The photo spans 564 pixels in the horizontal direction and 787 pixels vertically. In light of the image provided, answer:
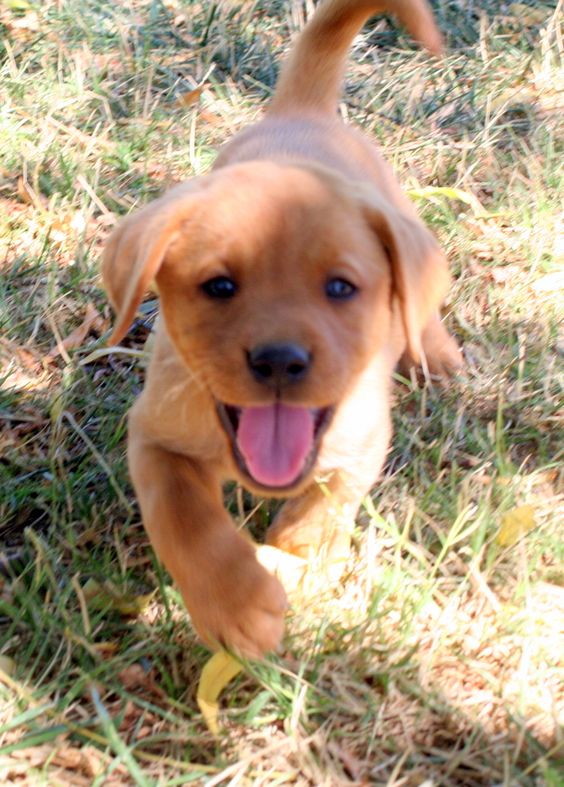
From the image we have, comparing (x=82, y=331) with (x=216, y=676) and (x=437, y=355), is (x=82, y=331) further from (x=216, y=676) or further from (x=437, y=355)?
(x=216, y=676)

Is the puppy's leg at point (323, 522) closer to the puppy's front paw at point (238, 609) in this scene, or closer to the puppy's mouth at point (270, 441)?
the puppy's mouth at point (270, 441)

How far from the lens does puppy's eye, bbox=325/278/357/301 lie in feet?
8.96

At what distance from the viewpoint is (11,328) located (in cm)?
417

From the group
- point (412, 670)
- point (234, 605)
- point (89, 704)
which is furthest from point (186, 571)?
point (412, 670)

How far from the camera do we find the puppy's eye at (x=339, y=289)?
273cm

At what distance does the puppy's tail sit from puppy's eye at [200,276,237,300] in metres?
1.62

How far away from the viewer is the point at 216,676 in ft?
8.86

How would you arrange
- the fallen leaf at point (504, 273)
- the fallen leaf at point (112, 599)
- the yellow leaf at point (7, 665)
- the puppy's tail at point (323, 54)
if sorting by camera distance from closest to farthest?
the yellow leaf at point (7, 665), the fallen leaf at point (112, 599), the puppy's tail at point (323, 54), the fallen leaf at point (504, 273)

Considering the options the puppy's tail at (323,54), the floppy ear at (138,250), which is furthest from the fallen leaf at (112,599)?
the puppy's tail at (323,54)

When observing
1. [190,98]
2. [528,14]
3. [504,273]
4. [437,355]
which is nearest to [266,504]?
[437,355]

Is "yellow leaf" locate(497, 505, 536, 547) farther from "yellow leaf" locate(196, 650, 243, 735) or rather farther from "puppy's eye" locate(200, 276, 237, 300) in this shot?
"puppy's eye" locate(200, 276, 237, 300)

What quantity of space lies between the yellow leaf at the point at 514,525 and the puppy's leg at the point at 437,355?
3.26 feet

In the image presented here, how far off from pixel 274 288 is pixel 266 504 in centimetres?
106

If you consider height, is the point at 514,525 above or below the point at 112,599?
below
